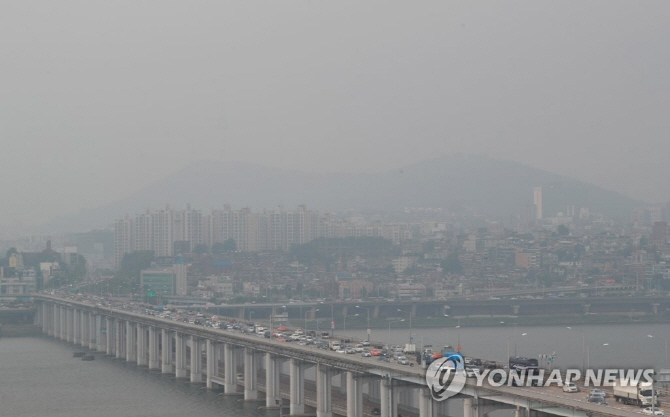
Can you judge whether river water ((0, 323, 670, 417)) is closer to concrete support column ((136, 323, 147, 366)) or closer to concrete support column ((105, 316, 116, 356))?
concrete support column ((136, 323, 147, 366))

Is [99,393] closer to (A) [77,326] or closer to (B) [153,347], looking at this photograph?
(B) [153,347]

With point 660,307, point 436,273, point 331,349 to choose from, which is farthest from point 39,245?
point 331,349

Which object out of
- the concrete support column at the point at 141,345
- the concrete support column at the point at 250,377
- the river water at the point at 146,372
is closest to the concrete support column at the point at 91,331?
the river water at the point at 146,372

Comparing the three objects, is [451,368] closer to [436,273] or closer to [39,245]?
[436,273]

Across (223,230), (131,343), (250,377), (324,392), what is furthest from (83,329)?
(223,230)

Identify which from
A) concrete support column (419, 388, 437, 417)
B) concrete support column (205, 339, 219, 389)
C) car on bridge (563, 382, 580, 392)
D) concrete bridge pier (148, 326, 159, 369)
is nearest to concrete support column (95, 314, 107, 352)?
concrete bridge pier (148, 326, 159, 369)

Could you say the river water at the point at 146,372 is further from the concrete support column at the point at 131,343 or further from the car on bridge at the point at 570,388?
the car on bridge at the point at 570,388
